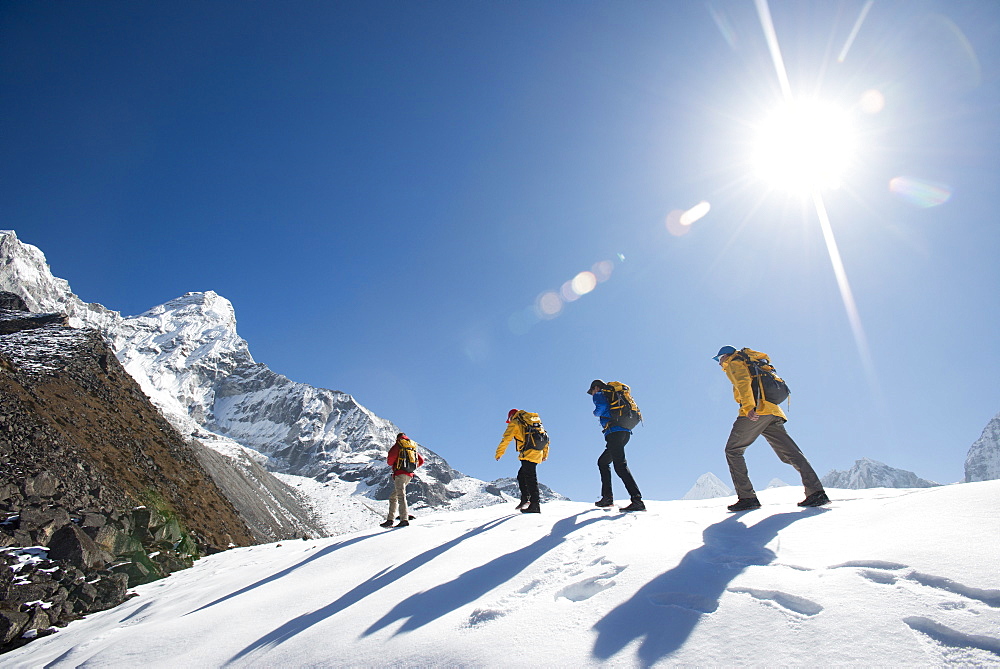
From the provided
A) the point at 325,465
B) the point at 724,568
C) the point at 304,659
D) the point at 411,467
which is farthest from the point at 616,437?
the point at 325,465

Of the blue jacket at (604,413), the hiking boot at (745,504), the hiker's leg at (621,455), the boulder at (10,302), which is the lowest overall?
the hiking boot at (745,504)

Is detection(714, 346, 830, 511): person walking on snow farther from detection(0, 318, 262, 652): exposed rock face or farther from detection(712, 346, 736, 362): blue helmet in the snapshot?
detection(0, 318, 262, 652): exposed rock face

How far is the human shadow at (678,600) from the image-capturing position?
2.68m

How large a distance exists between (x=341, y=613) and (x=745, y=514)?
522 centimetres

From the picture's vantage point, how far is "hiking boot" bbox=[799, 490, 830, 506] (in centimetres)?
570

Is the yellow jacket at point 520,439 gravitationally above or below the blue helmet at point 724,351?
below

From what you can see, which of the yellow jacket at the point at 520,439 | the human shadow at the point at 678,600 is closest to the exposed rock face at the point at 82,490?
the yellow jacket at the point at 520,439

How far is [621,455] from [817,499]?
3027mm

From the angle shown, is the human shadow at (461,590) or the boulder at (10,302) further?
the boulder at (10,302)

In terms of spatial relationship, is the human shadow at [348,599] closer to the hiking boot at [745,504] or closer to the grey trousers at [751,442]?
the hiking boot at [745,504]

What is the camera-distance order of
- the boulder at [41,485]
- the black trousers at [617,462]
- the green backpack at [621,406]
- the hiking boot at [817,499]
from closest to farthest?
the hiking boot at [817,499] → the black trousers at [617,462] → the green backpack at [621,406] → the boulder at [41,485]

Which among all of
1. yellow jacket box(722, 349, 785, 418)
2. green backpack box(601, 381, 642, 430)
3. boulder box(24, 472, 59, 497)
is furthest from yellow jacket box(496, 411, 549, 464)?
boulder box(24, 472, 59, 497)

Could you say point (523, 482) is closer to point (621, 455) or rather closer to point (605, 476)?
point (605, 476)

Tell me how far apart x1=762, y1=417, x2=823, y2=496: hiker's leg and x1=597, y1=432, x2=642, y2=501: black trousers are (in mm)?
2344
